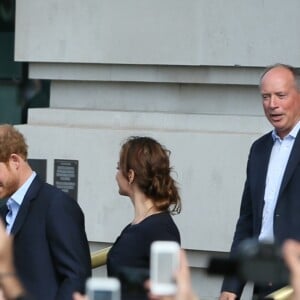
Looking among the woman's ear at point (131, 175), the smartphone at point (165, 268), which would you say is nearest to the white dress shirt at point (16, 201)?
the woman's ear at point (131, 175)

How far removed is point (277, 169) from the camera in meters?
5.75

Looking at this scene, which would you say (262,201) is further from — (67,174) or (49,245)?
(67,174)

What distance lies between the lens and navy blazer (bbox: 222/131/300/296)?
563 cm

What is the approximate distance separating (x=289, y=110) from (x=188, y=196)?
5.43ft

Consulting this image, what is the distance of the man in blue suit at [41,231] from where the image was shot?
521 centimetres

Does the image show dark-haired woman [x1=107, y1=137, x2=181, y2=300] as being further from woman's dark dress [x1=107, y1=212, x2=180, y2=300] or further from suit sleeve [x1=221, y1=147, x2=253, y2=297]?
suit sleeve [x1=221, y1=147, x2=253, y2=297]

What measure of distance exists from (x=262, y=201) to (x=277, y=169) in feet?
0.50

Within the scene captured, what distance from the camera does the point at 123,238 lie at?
5.43m

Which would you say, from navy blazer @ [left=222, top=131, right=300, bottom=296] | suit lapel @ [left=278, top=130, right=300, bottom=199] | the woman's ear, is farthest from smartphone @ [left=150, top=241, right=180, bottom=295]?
suit lapel @ [left=278, top=130, right=300, bottom=199]

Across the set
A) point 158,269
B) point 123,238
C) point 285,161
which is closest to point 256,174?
point 285,161

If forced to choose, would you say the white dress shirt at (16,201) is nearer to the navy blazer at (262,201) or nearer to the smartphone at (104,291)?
the navy blazer at (262,201)

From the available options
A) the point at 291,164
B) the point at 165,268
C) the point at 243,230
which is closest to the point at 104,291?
the point at 165,268

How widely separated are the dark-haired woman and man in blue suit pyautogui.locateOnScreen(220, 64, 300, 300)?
42cm

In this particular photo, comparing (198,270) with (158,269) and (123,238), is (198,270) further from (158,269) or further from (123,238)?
(158,269)
